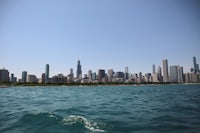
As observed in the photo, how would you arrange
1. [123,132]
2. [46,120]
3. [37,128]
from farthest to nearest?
[46,120], [37,128], [123,132]

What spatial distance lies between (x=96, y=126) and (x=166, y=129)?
5.27 m

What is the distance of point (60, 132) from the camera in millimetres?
12047

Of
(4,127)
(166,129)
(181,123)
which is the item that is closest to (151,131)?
(166,129)

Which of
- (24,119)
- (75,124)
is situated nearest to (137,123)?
(75,124)

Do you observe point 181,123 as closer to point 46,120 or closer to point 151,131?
point 151,131

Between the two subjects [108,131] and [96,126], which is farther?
[96,126]

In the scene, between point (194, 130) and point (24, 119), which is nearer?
point (194, 130)

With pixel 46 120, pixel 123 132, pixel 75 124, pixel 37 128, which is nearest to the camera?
pixel 123 132

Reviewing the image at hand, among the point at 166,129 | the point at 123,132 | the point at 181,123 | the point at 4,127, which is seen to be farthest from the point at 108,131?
the point at 4,127

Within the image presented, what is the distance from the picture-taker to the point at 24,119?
16.1m

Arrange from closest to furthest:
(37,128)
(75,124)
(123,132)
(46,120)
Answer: (123,132), (37,128), (75,124), (46,120)

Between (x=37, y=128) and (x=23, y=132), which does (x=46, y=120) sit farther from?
(x=23, y=132)

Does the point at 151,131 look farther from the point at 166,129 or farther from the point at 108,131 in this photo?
the point at 108,131

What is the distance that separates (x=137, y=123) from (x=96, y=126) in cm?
356
